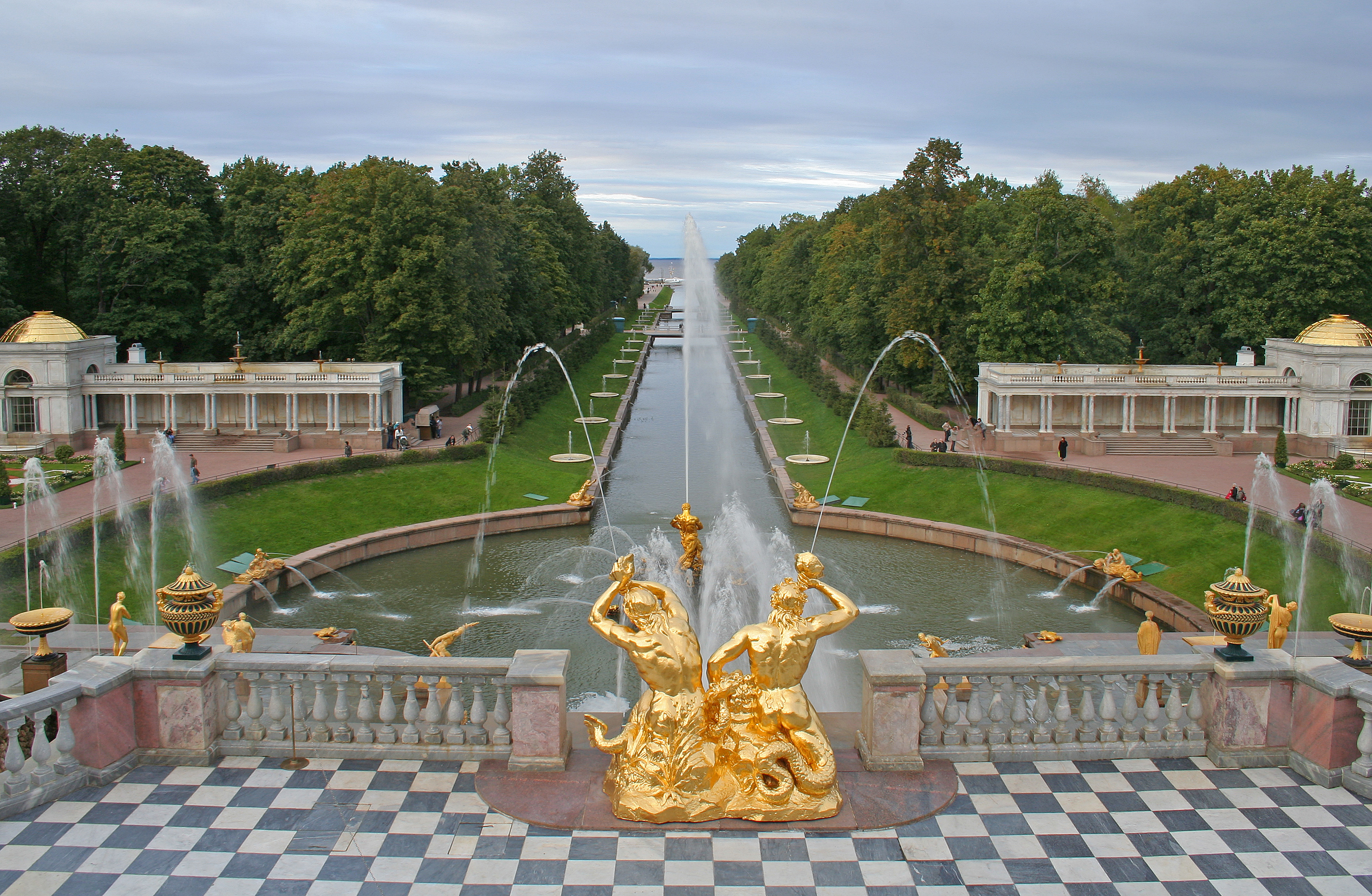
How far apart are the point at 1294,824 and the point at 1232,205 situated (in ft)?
188

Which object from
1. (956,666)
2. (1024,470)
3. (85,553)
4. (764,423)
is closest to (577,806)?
(956,666)

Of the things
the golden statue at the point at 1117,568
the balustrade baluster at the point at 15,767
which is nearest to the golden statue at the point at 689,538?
the golden statue at the point at 1117,568

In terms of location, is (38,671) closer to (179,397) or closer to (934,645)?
(934,645)

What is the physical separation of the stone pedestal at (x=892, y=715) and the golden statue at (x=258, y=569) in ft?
77.7

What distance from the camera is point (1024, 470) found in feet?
147

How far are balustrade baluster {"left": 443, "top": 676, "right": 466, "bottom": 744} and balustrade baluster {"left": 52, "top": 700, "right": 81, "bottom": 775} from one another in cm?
396

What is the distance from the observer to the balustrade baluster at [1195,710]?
1275 centimetres

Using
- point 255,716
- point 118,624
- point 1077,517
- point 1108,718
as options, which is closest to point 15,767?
point 255,716

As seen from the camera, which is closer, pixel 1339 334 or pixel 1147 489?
pixel 1147 489

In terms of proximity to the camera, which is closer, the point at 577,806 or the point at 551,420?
the point at 577,806

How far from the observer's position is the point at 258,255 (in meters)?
61.0

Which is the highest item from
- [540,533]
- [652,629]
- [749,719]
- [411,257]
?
[411,257]

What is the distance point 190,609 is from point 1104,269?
55.0m

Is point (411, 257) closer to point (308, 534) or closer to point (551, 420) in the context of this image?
point (551, 420)
